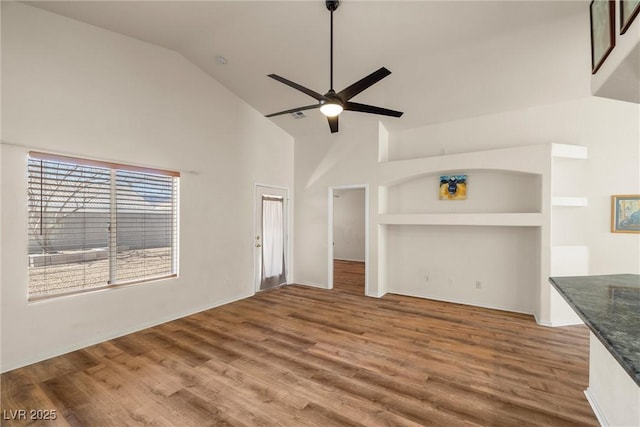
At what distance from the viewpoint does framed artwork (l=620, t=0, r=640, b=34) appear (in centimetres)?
147

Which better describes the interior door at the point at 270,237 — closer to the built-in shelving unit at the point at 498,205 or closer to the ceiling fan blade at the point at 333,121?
the built-in shelving unit at the point at 498,205

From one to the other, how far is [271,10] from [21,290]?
399cm

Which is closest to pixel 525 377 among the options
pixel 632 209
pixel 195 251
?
pixel 632 209

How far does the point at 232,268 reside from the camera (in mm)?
5035

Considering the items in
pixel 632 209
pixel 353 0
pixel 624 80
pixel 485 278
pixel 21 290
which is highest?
pixel 353 0

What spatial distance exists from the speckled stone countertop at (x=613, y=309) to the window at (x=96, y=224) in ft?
14.8

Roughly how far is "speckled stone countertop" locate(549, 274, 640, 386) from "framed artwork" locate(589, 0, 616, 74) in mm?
1577

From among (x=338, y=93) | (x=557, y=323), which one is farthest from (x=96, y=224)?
(x=557, y=323)

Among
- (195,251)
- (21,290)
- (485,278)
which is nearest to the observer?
(21,290)

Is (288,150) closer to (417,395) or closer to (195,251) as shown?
(195,251)

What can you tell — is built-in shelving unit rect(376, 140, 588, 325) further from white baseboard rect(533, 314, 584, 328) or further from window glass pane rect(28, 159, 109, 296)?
window glass pane rect(28, 159, 109, 296)

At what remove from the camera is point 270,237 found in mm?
5855

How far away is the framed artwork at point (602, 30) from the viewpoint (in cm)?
179

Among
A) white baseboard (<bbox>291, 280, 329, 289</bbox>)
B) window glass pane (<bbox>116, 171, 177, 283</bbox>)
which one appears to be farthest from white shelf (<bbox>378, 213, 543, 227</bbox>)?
window glass pane (<bbox>116, 171, 177, 283</bbox>)
